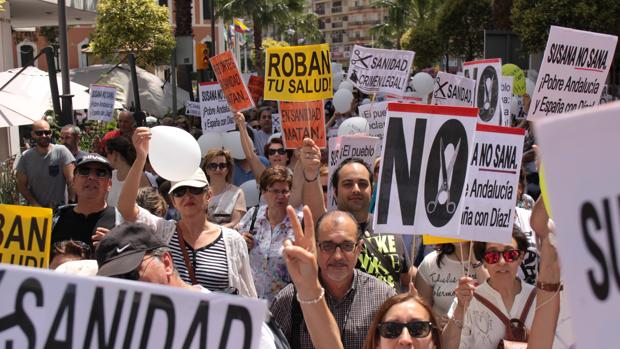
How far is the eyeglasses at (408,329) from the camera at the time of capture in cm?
321

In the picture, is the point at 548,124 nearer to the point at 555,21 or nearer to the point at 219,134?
the point at 219,134

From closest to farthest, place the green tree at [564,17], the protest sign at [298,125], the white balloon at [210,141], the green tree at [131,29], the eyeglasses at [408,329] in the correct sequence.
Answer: the eyeglasses at [408,329] → the protest sign at [298,125] → the white balloon at [210,141] → the green tree at [131,29] → the green tree at [564,17]

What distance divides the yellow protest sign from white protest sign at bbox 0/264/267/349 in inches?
77.6

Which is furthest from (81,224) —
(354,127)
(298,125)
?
(354,127)

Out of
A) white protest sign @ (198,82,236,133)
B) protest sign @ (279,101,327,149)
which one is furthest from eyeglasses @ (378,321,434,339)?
white protest sign @ (198,82,236,133)

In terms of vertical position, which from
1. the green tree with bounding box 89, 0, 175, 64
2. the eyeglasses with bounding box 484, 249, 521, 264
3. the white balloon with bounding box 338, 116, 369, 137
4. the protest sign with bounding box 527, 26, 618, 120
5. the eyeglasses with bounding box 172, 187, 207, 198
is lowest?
the eyeglasses with bounding box 484, 249, 521, 264

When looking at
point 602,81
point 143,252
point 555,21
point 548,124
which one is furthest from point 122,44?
point 548,124

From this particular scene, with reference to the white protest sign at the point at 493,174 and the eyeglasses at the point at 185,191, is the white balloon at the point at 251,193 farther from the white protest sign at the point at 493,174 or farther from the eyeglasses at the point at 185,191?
the white protest sign at the point at 493,174

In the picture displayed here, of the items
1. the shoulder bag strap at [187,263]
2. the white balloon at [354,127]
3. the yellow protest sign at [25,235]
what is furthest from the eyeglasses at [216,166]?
the white balloon at [354,127]

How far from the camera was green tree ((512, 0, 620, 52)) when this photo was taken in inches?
816

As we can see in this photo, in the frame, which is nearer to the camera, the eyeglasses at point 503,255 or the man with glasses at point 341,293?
the man with glasses at point 341,293

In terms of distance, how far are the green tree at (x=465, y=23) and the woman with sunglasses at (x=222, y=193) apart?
95.0 feet

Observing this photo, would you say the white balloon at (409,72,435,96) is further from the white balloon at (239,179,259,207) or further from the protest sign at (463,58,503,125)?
the white balloon at (239,179,259,207)

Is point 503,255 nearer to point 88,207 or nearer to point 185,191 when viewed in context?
point 185,191
